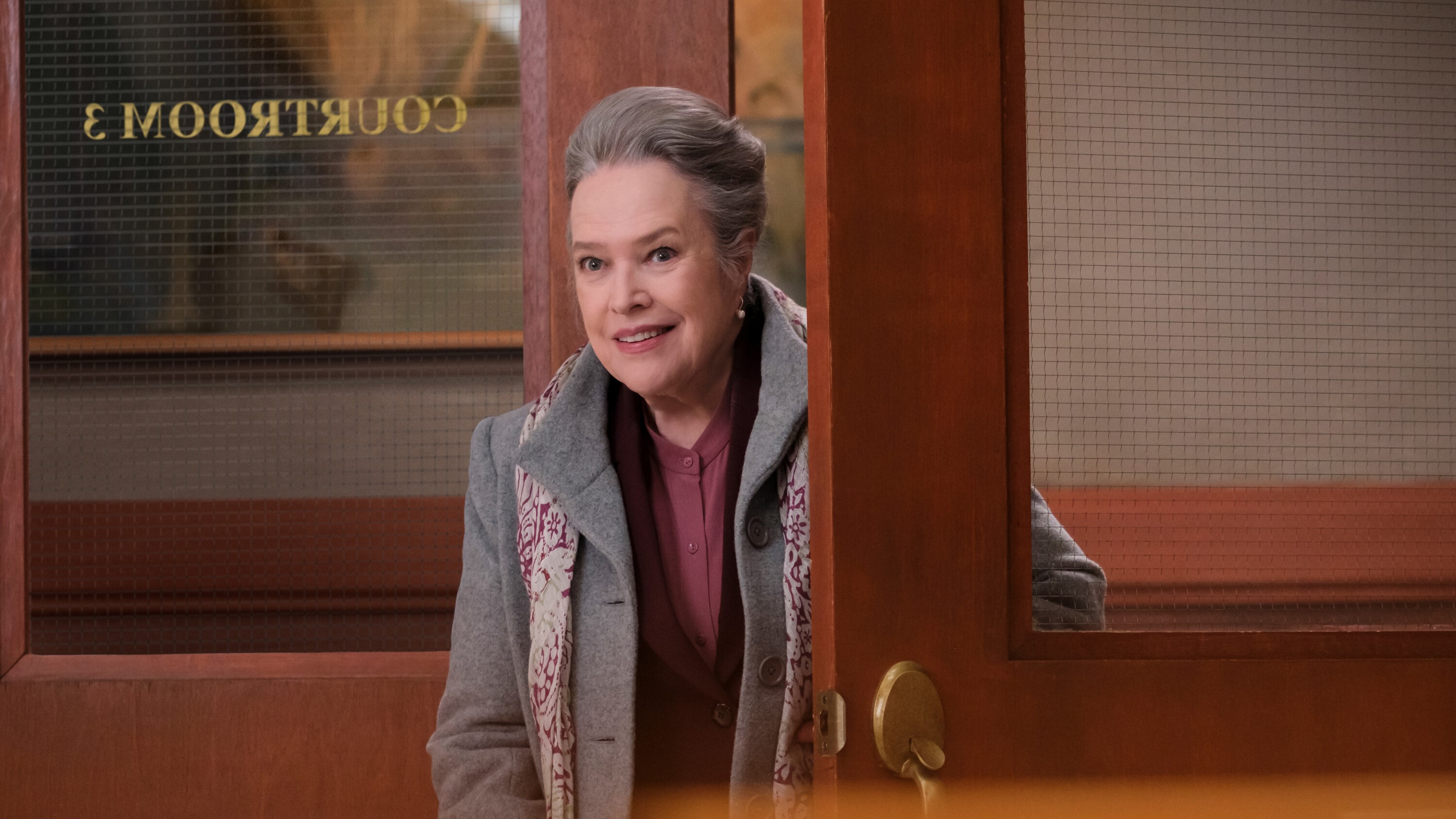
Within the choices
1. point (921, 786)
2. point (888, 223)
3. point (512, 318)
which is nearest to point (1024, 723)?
point (921, 786)

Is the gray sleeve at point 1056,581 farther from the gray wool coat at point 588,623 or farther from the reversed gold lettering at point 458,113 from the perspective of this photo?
the reversed gold lettering at point 458,113

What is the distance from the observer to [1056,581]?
927mm

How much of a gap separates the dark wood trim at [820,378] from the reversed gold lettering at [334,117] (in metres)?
0.95

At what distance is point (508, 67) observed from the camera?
1.60 m

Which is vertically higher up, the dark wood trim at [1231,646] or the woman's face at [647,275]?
the woman's face at [647,275]

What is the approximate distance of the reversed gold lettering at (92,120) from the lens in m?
1.61

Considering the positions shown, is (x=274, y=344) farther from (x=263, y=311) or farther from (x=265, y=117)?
(x=265, y=117)

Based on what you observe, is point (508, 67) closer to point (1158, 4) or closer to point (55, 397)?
point (55, 397)

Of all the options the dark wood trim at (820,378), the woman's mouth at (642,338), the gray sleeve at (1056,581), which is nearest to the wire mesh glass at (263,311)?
the woman's mouth at (642,338)

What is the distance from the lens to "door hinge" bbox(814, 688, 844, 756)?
0.85 metres

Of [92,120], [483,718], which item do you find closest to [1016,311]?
[483,718]

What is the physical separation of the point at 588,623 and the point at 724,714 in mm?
192

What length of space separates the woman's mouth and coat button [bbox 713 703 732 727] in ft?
1.40

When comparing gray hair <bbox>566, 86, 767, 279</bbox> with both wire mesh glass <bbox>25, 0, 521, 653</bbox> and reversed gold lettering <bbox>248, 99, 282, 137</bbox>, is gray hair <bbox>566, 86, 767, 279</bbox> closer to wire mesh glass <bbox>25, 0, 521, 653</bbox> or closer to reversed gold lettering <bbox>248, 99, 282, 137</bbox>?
wire mesh glass <bbox>25, 0, 521, 653</bbox>
